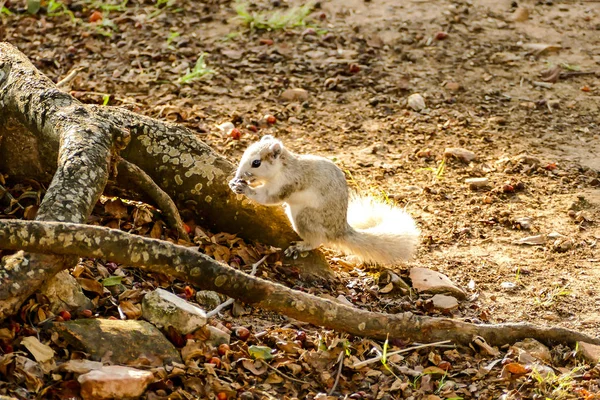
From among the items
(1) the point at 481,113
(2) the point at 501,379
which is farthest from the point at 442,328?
(1) the point at 481,113

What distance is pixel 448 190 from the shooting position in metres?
5.92

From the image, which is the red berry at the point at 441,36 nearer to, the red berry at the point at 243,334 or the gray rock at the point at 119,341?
the red berry at the point at 243,334

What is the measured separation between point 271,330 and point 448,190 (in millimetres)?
2395

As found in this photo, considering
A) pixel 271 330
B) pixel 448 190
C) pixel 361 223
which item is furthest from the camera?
pixel 448 190

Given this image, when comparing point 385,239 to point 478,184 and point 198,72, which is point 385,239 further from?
point 198,72

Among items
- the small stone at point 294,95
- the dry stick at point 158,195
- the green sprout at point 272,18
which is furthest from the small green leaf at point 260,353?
the green sprout at point 272,18

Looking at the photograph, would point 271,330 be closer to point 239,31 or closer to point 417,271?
point 417,271

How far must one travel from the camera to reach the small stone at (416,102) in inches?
277

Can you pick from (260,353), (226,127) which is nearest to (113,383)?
(260,353)

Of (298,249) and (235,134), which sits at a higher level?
(235,134)

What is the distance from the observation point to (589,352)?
13.0 feet

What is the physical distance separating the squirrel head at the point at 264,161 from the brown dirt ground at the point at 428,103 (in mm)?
721

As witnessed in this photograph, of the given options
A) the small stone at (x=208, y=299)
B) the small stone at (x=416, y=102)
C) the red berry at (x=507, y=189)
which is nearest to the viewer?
the small stone at (x=208, y=299)

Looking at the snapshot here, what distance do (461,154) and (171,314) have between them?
328 centimetres
